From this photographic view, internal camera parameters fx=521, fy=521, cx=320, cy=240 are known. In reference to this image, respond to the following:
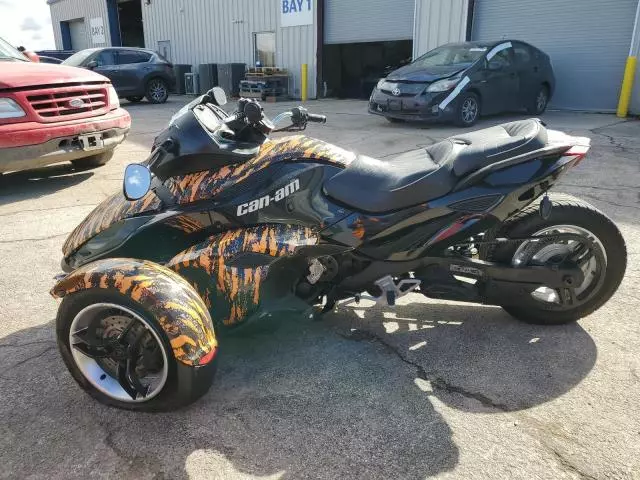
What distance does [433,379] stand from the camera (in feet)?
8.31

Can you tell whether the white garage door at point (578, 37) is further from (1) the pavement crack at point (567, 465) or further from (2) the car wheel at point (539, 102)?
(1) the pavement crack at point (567, 465)

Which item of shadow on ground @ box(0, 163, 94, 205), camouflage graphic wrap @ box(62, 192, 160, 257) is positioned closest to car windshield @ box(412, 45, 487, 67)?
shadow on ground @ box(0, 163, 94, 205)

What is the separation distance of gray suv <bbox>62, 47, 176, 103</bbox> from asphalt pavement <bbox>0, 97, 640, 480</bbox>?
12825 millimetres

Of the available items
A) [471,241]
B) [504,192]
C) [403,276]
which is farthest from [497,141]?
[403,276]

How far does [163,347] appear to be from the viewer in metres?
2.09

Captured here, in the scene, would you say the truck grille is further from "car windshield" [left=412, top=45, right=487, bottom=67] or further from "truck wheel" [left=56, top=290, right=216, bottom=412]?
"car windshield" [left=412, top=45, right=487, bottom=67]

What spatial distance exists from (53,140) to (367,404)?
15.7 ft

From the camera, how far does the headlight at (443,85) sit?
9.23 meters

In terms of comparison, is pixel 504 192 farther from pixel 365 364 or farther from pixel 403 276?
pixel 365 364

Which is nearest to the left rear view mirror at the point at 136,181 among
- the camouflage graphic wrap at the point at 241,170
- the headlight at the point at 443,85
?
the camouflage graphic wrap at the point at 241,170

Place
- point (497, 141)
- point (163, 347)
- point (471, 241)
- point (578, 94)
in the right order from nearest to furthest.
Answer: point (163, 347), point (497, 141), point (471, 241), point (578, 94)

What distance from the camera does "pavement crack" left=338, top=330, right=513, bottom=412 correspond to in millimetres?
2359

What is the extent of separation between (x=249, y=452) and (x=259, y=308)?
2.06 feet

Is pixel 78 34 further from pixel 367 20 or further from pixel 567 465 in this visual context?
pixel 567 465
